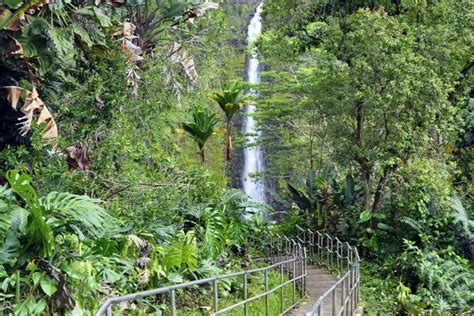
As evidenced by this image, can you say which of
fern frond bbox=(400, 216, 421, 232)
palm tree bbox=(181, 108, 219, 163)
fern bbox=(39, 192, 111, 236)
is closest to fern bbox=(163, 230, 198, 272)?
fern bbox=(39, 192, 111, 236)

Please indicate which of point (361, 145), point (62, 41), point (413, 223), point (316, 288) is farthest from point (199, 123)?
point (62, 41)

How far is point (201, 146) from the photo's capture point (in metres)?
13.6

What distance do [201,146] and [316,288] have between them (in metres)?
4.72

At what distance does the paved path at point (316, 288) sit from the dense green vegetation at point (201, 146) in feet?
1.56

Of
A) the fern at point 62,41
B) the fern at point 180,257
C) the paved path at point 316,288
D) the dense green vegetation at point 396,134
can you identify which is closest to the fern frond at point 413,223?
the dense green vegetation at point 396,134

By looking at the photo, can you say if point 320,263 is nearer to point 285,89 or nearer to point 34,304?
point 285,89

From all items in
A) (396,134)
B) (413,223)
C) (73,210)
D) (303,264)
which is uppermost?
(396,134)

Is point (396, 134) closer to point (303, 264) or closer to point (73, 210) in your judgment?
point (303, 264)

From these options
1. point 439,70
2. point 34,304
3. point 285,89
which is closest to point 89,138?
point 34,304

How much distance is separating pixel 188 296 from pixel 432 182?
6110 millimetres

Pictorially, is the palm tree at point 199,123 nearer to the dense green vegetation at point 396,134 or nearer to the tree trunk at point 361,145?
the dense green vegetation at point 396,134

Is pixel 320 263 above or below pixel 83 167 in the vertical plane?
below

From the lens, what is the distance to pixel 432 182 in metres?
11.7

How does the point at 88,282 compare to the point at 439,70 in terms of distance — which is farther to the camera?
the point at 439,70
